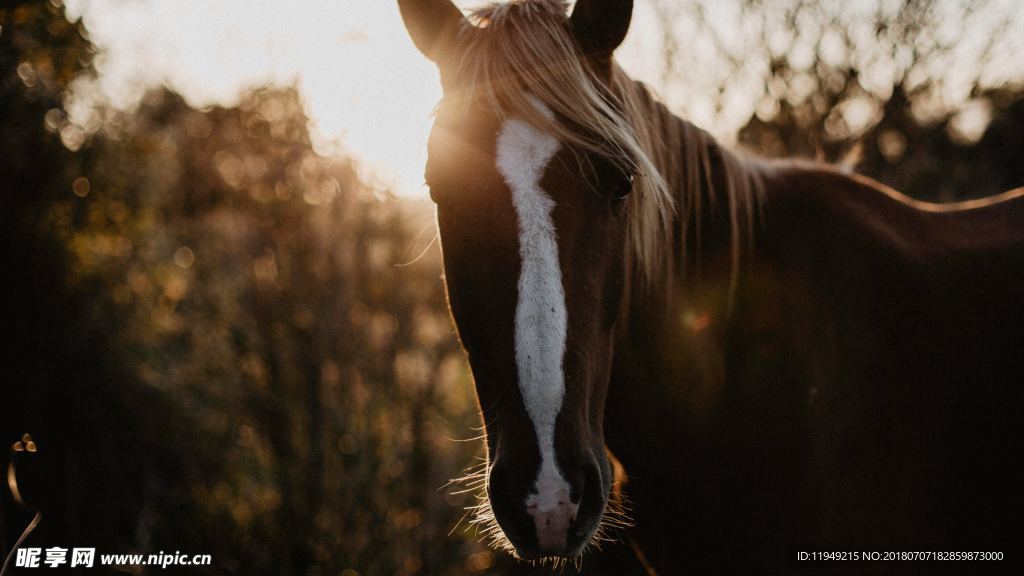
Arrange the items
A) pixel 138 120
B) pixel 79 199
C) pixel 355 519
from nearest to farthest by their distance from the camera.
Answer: pixel 79 199 < pixel 355 519 < pixel 138 120

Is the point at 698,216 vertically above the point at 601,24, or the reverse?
the point at 601,24

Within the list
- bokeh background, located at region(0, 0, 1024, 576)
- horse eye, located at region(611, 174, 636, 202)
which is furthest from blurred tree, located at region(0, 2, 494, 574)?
horse eye, located at region(611, 174, 636, 202)

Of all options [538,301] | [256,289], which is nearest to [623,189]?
[538,301]

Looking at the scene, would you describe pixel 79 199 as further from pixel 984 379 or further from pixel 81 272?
pixel 984 379

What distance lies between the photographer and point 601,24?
180cm

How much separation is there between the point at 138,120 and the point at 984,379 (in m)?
7.97

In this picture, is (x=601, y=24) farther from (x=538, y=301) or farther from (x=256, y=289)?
(x=256, y=289)

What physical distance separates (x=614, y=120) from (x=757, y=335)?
923 millimetres

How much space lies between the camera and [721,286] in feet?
6.81

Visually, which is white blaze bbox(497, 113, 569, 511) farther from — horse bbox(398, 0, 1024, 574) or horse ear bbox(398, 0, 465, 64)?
horse ear bbox(398, 0, 465, 64)

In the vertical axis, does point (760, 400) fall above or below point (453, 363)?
below

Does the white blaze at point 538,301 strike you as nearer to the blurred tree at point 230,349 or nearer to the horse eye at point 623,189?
the horse eye at point 623,189

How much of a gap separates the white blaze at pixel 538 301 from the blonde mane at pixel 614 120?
0.10 meters

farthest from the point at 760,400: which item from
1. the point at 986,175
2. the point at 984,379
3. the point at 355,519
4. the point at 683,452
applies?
the point at 355,519
